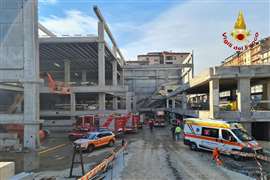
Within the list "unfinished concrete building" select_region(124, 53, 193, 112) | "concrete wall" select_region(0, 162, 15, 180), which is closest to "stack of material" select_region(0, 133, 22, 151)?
"concrete wall" select_region(0, 162, 15, 180)

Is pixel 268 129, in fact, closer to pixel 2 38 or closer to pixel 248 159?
pixel 248 159

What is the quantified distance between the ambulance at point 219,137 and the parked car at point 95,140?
6.79 meters

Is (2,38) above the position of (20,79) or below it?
above

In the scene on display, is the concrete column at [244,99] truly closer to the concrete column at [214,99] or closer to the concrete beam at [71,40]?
the concrete column at [214,99]

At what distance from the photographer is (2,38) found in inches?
1042

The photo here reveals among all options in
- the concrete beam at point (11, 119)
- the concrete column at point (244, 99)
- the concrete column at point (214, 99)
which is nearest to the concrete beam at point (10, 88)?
the concrete beam at point (11, 119)

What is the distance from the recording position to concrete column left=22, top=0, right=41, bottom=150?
25.5 m

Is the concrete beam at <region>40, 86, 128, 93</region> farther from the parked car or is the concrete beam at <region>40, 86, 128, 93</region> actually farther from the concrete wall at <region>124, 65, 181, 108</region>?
the concrete wall at <region>124, 65, 181, 108</region>

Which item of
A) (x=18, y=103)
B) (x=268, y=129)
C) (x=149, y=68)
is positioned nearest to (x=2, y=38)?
(x=18, y=103)

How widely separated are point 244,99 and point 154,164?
13015mm

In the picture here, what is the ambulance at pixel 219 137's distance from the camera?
18.0 meters

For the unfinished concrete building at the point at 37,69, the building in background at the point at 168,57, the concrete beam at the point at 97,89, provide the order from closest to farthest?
the unfinished concrete building at the point at 37,69 → the concrete beam at the point at 97,89 → the building in background at the point at 168,57

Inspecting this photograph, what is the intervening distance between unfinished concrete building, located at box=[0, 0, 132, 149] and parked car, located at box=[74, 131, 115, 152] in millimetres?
5980

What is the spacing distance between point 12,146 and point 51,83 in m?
17.5
